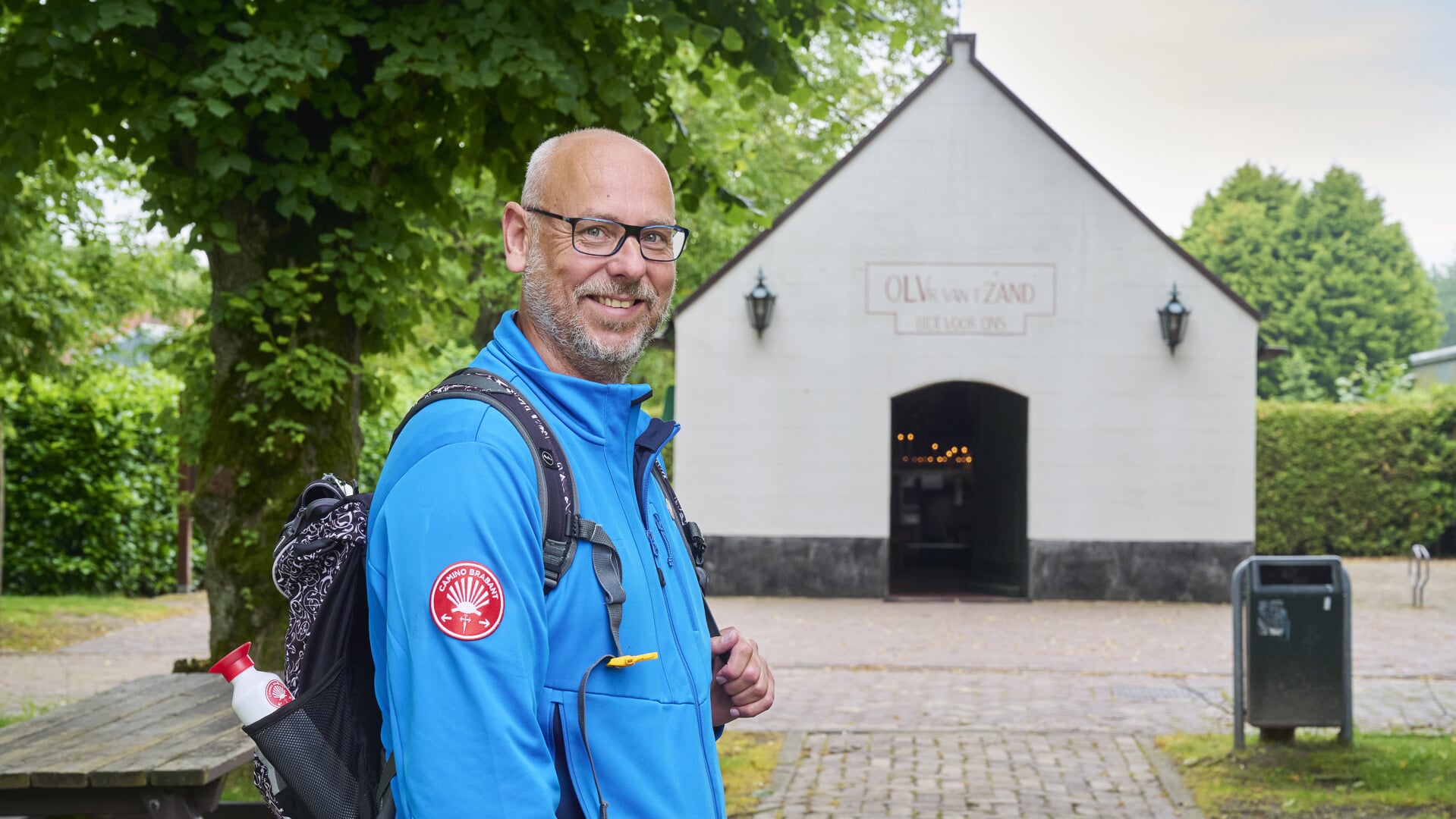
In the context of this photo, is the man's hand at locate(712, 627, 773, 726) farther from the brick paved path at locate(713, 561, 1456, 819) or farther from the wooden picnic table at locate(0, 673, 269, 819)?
the brick paved path at locate(713, 561, 1456, 819)

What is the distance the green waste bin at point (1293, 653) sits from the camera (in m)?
7.87

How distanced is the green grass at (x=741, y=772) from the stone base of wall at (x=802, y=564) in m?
7.60

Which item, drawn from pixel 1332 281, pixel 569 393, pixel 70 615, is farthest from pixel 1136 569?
pixel 1332 281

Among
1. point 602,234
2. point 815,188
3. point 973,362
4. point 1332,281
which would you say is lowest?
point 602,234

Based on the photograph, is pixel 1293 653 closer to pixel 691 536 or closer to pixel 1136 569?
pixel 691 536

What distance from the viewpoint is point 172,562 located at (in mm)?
16688

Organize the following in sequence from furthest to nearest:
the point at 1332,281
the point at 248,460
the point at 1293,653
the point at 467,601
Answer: the point at 1332,281, the point at 1293,653, the point at 248,460, the point at 467,601

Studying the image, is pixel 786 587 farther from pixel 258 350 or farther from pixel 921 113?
pixel 258 350

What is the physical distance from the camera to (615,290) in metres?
2.26

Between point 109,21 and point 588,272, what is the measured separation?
4127mm

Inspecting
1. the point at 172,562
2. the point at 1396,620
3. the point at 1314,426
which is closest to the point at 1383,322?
the point at 1314,426

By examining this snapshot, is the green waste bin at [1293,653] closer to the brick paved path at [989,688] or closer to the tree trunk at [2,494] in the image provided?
the brick paved path at [989,688]

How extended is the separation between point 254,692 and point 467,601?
1.47 ft

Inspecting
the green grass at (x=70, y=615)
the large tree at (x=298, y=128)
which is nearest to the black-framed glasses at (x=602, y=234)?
the large tree at (x=298, y=128)
